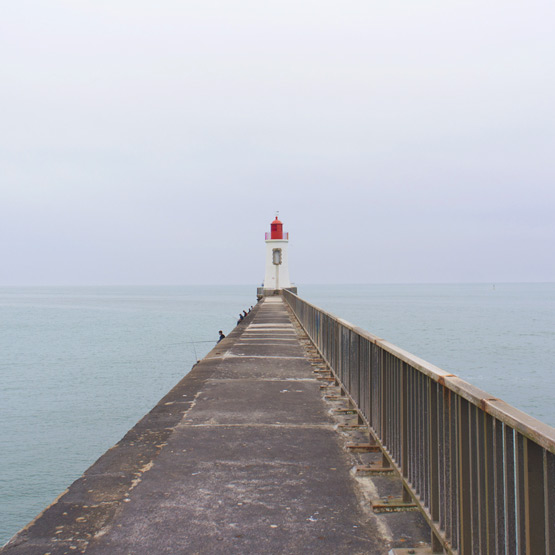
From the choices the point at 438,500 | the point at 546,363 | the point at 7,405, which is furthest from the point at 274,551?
the point at 546,363

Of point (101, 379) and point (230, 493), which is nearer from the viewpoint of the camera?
point (230, 493)

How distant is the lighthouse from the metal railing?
4741 cm

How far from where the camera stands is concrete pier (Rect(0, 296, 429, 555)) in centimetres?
330

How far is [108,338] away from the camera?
46.1 meters

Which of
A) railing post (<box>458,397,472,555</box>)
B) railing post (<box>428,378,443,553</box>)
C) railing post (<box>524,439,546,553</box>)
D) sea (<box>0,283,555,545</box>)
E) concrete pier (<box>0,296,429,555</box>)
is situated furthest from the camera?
sea (<box>0,283,555,545</box>)

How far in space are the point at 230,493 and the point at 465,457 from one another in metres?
1.95

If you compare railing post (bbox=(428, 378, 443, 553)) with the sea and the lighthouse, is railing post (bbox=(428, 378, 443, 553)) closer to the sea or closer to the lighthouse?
the sea

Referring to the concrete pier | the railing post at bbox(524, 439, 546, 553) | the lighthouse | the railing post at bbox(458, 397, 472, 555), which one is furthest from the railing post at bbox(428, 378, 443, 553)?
the lighthouse

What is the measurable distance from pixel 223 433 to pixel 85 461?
9716 mm

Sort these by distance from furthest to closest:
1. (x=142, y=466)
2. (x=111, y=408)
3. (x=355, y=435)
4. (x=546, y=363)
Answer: (x=546, y=363)
(x=111, y=408)
(x=355, y=435)
(x=142, y=466)

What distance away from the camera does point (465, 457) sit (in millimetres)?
2664

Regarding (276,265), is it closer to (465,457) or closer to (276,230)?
(276,230)

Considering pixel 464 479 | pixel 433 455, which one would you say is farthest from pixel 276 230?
pixel 464 479

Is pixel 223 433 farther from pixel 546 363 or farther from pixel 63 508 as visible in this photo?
pixel 546 363
